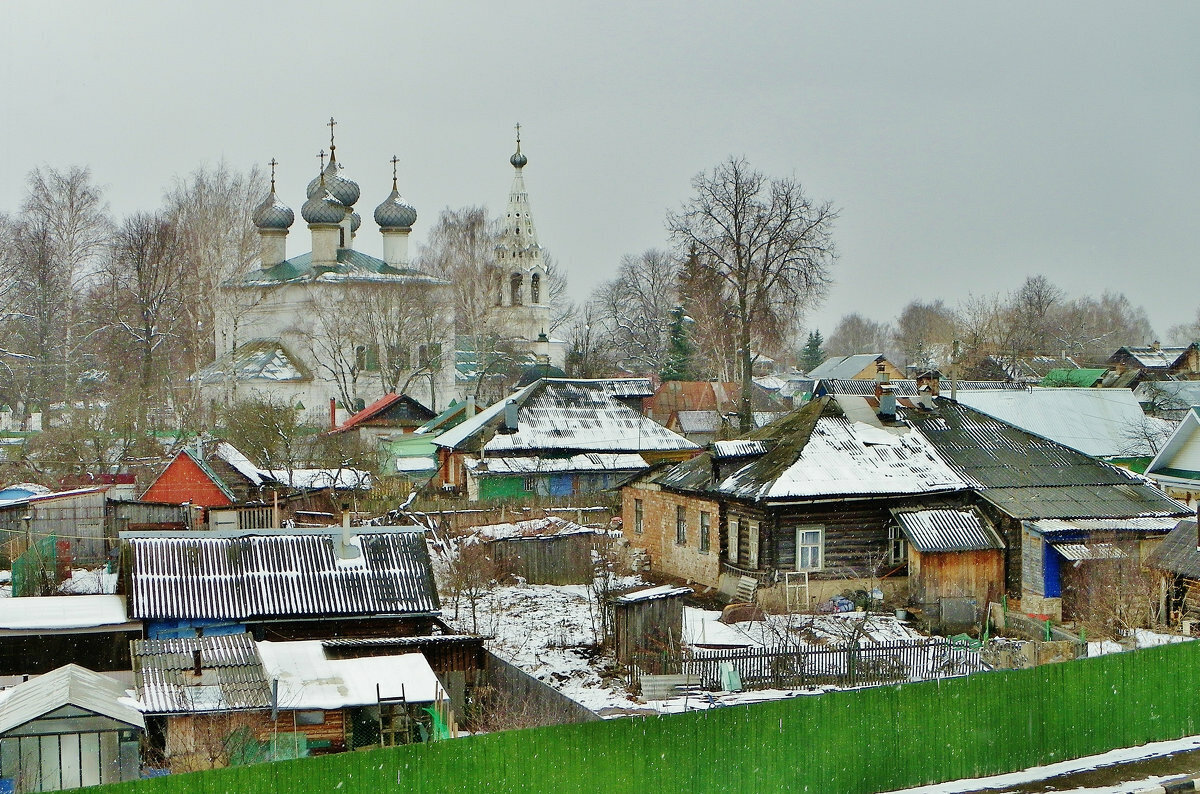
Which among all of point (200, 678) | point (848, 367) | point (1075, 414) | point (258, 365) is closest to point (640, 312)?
point (848, 367)

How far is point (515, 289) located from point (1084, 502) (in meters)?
41.2

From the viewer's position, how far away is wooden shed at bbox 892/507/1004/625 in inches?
802

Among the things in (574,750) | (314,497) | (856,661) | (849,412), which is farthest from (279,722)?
(314,497)

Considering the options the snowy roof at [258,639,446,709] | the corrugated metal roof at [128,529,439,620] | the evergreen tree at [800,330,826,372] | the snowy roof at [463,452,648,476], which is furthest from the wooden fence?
the evergreen tree at [800,330,826,372]

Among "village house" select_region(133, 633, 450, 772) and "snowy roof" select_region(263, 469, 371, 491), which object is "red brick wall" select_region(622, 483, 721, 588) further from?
"village house" select_region(133, 633, 450, 772)

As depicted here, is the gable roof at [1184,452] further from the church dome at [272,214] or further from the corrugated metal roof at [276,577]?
the church dome at [272,214]

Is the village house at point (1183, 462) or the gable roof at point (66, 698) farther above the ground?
the village house at point (1183, 462)

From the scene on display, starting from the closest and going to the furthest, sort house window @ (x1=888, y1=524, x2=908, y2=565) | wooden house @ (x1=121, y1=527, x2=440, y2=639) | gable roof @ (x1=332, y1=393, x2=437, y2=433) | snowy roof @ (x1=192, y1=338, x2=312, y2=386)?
1. wooden house @ (x1=121, y1=527, x2=440, y2=639)
2. house window @ (x1=888, y1=524, x2=908, y2=565)
3. gable roof @ (x1=332, y1=393, x2=437, y2=433)
4. snowy roof @ (x1=192, y1=338, x2=312, y2=386)

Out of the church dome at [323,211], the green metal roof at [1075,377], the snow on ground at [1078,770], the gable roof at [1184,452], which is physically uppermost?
the church dome at [323,211]

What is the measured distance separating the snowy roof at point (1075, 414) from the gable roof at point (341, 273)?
2204 centimetres

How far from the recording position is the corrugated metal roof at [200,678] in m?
11.1

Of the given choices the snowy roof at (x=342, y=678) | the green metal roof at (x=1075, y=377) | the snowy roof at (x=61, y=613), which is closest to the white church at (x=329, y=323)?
the green metal roof at (x=1075, y=377)

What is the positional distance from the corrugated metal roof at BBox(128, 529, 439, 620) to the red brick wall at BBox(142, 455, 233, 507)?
1051cm

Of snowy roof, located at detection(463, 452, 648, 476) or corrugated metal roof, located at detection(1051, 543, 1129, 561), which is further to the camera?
snowy roof, located at detection(463, 452, 648, 476)
